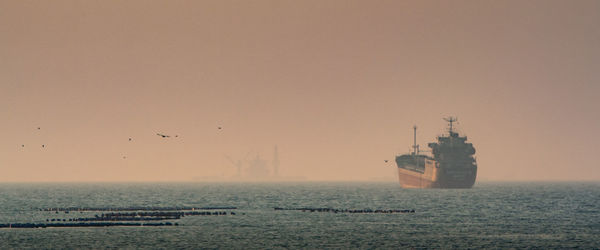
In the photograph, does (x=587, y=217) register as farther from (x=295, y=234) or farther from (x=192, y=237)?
(x=192, y=237)

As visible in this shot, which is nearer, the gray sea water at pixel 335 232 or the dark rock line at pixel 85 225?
the gray sea water at pixel 335 232

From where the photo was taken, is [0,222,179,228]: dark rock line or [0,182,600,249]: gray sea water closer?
[0,182,600,249]: gray sea water

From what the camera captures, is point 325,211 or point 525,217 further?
point 325,211

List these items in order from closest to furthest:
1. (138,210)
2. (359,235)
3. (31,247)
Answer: (31,247) → (359,235) → (138,210)

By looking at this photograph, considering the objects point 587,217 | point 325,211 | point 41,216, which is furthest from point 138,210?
point 587,217

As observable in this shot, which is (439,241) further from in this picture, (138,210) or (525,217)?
(138,210)

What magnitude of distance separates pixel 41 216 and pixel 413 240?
213 feet

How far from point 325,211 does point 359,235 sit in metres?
49.7

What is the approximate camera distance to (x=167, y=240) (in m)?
90.1

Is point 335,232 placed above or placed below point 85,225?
below

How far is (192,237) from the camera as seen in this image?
93.6 m

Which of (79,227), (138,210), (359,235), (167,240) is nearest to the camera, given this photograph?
(167,240)

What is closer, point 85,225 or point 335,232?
Result: point 335,232

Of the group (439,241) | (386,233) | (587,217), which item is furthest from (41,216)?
(587,217)
